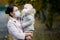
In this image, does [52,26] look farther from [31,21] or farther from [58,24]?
[31,21]

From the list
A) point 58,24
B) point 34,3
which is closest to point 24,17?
point 34,3

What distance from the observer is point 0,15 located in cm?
962

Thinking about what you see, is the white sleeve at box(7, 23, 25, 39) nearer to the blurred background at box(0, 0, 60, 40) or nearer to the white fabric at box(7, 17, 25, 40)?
the white fabric at box(7, 17, 25, 40)

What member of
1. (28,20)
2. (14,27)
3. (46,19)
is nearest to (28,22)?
(28,20)

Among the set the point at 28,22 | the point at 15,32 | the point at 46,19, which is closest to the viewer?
the point at 15,32

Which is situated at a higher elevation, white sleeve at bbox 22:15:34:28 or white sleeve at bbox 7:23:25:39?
white sleeve at bbox 22:15:34:28

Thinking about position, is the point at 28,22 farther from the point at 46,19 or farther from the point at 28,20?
the point at 46,19

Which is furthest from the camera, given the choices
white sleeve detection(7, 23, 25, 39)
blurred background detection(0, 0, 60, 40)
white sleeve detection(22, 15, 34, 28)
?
blurred background detection(0, 0, 60, 40)

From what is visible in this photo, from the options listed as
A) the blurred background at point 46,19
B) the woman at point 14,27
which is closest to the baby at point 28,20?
the woman at point 14,27

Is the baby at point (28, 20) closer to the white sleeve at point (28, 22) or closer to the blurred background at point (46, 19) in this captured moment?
the white sleeve at point (28, 22)

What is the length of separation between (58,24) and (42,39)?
96 centimetres

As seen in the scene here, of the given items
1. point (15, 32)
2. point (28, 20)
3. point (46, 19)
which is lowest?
point (46, 19)

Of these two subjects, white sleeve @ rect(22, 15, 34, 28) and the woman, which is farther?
white sleeve @ rect(22, 15, 34, 28)

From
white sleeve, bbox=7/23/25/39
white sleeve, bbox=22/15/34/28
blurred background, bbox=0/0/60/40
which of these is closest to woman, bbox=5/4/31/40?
white sleeve, bbox=7/23/25/39
